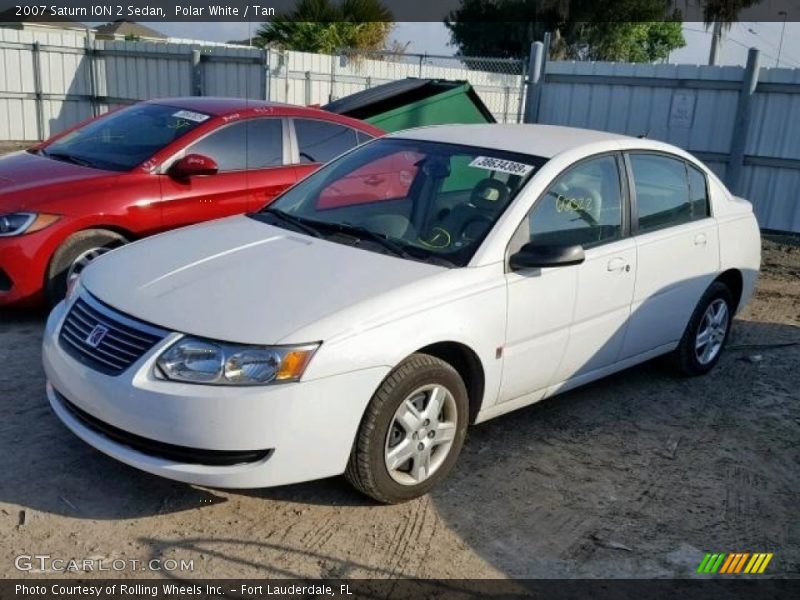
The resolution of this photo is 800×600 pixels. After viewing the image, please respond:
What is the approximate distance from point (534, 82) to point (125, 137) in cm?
702

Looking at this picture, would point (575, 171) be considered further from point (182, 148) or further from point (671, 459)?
point (182, 148)

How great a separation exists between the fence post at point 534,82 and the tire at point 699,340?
6.76 meters

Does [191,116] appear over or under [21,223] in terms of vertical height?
over

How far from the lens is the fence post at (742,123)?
397 inches

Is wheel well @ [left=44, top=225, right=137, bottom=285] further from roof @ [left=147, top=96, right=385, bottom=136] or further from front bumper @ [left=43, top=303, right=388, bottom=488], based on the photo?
front bumper @ [left=43, top=303, right=388, bottom=488]

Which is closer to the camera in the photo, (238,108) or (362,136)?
(238,108)

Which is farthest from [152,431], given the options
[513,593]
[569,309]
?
[569,309]

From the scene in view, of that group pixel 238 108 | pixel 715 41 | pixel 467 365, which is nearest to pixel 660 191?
pixel 467 365

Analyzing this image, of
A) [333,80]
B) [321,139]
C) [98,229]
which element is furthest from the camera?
[333,80]

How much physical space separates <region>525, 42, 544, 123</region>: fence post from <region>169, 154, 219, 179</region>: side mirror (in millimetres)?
6832

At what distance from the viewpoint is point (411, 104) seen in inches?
392

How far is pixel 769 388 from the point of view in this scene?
18.1ft

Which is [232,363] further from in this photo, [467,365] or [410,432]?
[467,365]

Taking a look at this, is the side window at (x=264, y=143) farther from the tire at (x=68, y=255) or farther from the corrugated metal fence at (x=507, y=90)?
the corrugated metal fence at (x=507, y=90)
